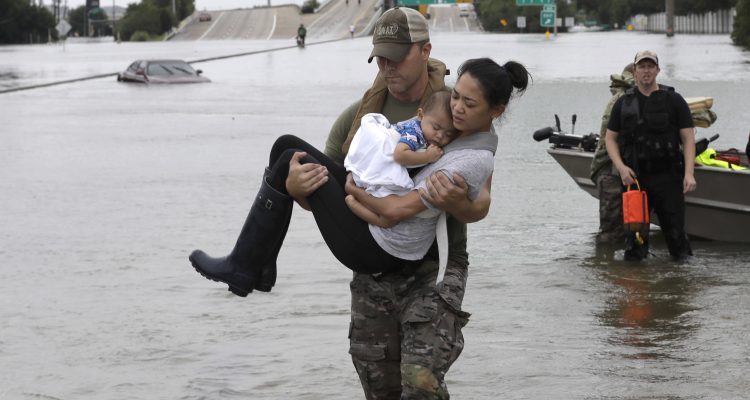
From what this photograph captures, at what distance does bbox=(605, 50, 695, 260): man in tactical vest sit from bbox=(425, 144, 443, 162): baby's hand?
522cm

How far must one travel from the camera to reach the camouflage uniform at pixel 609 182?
11281mm

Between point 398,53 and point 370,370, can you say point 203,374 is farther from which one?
point 398,53

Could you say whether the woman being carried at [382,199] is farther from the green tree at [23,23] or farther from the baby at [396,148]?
the green tree at [23,23]

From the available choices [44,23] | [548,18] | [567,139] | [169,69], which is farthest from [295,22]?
[567,139]

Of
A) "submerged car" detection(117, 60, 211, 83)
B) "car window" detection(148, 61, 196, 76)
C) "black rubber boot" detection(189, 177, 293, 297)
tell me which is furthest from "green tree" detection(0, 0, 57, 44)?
"black rubber boot" detection(189, 177, 293, 297)

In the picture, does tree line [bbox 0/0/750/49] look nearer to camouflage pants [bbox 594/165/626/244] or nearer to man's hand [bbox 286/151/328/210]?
camouflage pants [bbox 594/165/626/244]

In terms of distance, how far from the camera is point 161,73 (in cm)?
4497

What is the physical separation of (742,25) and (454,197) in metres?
71.7

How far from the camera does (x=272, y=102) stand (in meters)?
34.6

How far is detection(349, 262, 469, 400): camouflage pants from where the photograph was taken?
5.26 meters

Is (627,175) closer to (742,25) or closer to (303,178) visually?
(303,178)

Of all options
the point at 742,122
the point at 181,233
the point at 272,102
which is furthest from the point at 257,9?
the point at 181,233

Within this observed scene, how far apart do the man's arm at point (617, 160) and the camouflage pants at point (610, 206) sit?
35.1 inches

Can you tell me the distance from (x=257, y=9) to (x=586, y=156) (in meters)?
161
